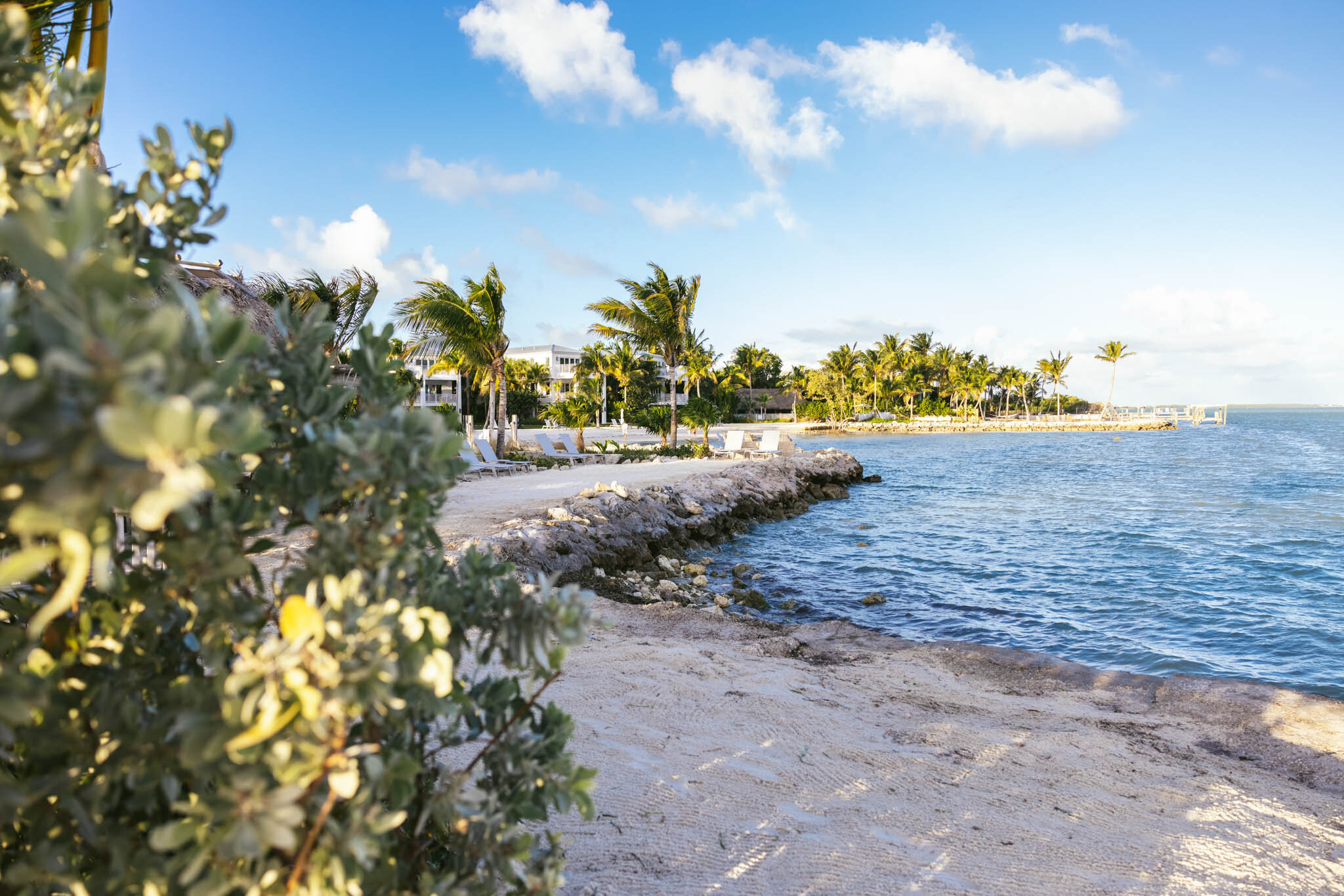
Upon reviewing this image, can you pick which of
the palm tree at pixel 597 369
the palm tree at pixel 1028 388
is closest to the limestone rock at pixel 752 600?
the palm tree at pixel 597 369

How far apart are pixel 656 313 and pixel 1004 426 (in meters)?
72.0

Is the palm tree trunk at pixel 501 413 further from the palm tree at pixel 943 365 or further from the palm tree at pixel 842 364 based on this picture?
the palm tree at pixel 943 365

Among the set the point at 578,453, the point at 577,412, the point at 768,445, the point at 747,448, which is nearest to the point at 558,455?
the point at 578,453

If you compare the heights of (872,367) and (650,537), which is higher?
(872,367)

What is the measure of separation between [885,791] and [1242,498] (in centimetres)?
3005

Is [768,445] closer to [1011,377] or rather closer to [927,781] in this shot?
[927,781]


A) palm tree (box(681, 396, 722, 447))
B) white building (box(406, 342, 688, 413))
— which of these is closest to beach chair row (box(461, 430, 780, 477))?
palm tree (box(681, 396, 722, 447))

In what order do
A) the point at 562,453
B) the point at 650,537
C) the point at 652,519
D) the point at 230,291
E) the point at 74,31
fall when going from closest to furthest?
the point at 74,31 → the point at 230,291 → the point at 650,537 → the point at 652,519 → the point at 562,453

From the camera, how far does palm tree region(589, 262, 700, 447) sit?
1129 inches

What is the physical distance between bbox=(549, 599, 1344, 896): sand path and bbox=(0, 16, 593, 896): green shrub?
5.55ft

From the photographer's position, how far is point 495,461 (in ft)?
69.6

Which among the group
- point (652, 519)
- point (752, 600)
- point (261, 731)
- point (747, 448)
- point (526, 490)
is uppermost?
point (261, 731)

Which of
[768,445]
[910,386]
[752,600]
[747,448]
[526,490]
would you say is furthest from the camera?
[910,386]

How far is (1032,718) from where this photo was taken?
616 centimetres
